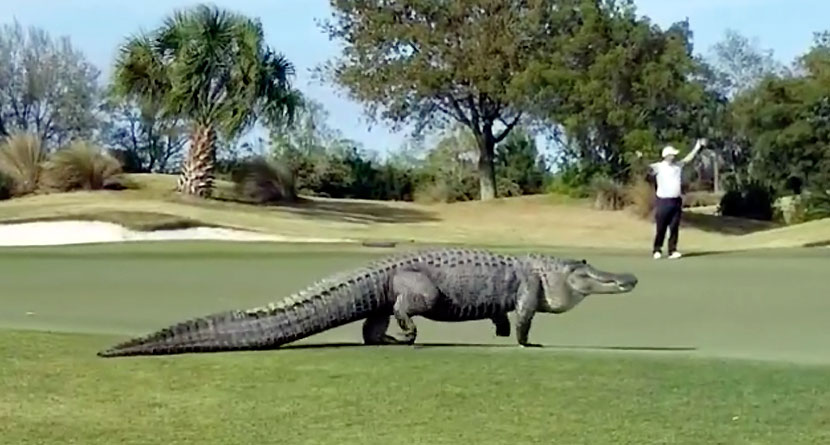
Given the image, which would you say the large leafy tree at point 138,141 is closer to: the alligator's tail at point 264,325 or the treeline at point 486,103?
the treeline at point 486,103

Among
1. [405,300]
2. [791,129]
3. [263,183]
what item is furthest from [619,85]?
[405,300]

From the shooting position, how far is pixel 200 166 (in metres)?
35.8

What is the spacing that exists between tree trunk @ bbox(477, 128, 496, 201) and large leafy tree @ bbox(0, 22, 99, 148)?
1560 centimetres

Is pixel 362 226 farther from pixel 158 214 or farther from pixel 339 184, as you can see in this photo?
pixel 339 184

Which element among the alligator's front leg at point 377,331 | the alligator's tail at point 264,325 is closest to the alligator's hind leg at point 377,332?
the alligator's front leg at point 377,331

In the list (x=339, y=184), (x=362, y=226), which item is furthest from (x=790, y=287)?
(x=339, y=184)

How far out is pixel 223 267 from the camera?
1783cm

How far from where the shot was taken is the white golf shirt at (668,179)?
772 inches

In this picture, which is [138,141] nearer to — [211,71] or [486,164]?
[486,164]

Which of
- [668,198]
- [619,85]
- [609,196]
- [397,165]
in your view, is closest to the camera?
[668,198]

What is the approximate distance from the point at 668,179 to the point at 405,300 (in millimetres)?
11365

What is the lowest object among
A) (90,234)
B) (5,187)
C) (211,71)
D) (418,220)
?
(418,220)

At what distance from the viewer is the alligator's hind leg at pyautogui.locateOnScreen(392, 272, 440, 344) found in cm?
891

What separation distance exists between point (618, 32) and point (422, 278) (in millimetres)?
34398
